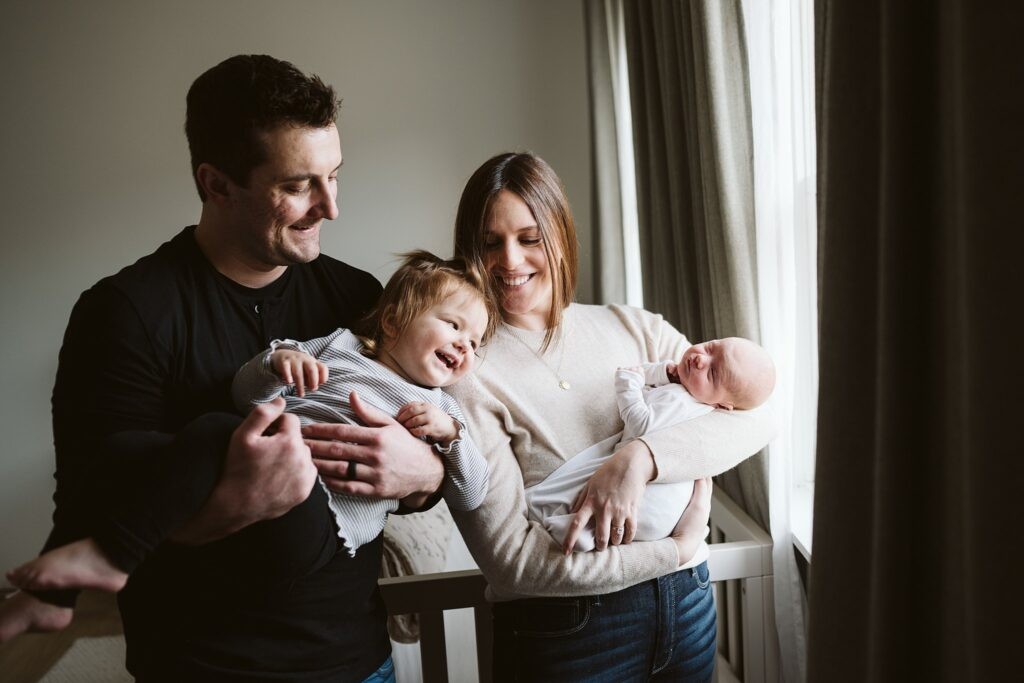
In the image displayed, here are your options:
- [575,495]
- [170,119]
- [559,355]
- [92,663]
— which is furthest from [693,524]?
[170,119]

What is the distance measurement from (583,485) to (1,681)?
2.96 meters

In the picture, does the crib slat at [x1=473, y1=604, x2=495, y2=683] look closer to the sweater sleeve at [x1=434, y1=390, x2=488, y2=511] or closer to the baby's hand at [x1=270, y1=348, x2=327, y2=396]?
the sweater sleeve at [x1=434, y1=390, x2=488, y2=511]

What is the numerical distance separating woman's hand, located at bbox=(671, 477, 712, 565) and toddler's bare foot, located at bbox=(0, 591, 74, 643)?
3.21ft

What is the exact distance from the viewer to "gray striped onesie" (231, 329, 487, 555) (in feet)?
4.04

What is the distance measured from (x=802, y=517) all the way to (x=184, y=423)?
1.40 m

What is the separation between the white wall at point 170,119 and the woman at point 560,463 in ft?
8.22

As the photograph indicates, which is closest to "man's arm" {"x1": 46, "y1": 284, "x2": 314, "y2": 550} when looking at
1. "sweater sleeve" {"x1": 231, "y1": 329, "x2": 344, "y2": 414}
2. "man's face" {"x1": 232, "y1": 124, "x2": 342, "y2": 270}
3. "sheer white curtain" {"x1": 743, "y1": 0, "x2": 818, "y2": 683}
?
"sweater sleeve" {"x1": 231, "y1": 329, "x2": 344, "y2": 414}

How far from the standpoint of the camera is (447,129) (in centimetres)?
399

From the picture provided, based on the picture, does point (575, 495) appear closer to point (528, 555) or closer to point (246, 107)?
point (528, 555)

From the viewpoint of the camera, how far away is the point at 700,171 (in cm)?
215

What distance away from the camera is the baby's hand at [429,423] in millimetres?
1271

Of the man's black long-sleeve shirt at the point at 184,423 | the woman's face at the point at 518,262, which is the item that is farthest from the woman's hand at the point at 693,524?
the man's black long-sleeve shirt at the point at 184,423

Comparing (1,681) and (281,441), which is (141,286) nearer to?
(281,441)

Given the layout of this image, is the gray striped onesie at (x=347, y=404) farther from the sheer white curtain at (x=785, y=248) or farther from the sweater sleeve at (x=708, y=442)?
the sheer white curtain at (x=785, y=248)
